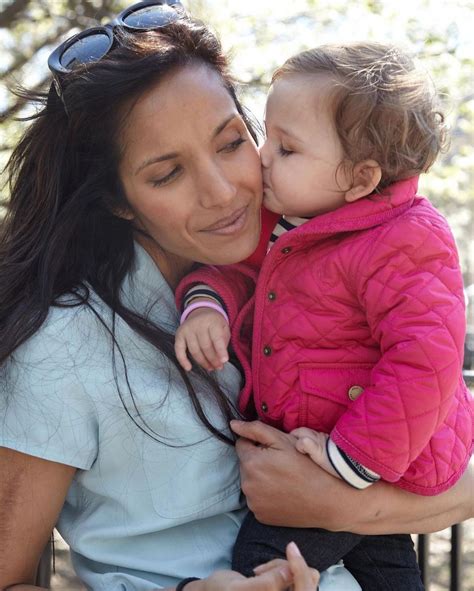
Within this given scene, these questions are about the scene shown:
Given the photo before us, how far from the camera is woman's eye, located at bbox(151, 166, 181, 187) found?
7.53 feet

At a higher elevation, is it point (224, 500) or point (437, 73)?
point (224, 500)

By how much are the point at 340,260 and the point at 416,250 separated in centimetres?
18

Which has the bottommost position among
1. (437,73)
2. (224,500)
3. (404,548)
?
(437,73)

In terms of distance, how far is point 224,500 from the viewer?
2199mm

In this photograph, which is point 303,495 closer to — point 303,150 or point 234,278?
point 234,278

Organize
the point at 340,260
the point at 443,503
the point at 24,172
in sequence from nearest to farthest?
the point at 340,260, the point at 443,503, the point at 24,172

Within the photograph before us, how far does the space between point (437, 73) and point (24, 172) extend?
396cm

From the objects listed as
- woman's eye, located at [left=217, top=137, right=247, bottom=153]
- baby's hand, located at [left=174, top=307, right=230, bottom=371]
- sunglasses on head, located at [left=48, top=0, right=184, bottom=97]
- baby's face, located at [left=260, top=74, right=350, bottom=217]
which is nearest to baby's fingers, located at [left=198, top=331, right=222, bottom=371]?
baby's hand, located at [left=174, top=307, right=230, bottom=371]

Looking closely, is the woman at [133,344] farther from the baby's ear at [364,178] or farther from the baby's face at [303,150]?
the baby's ear at [364,178]

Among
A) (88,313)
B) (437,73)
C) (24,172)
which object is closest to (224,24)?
(437,73)

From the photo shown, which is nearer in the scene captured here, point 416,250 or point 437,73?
point 416,250

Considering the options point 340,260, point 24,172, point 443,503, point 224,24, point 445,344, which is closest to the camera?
point 445,344

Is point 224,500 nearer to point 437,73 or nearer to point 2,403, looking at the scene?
point 2,403

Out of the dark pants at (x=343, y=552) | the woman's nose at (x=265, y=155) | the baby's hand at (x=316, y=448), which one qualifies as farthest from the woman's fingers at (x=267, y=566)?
the woman's nose at (x=265, y=155)
